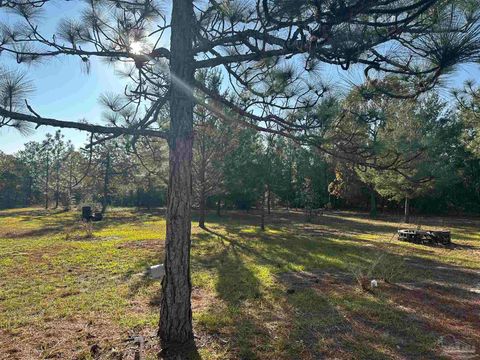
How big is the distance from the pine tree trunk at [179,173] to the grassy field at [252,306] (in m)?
0.46

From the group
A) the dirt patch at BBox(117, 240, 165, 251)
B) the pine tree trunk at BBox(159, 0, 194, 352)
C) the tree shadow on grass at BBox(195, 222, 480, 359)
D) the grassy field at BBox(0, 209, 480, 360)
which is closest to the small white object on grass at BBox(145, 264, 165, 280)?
the pine tree trunk at BBox(159, 0, 194, 352)

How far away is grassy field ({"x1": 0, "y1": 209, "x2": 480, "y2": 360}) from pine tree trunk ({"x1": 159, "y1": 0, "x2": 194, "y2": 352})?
464 millimetres

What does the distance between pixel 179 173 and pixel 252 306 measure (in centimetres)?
221

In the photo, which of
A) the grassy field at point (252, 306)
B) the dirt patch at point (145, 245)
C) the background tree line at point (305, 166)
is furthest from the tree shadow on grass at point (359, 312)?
the dirt patch at point (145, 245)

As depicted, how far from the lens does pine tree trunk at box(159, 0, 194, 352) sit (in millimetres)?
2777

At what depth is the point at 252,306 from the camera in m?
4.05

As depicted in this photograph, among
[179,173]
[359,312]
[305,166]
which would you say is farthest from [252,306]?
[305,166]

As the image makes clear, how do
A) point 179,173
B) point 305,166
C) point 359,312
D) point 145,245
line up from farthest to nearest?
point 305,166, point 145,245, point 359,312, point 179,173

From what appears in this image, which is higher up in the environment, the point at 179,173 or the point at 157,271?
the point at 179,173

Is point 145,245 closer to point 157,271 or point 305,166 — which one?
point 157,271

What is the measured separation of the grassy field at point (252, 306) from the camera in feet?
9.61

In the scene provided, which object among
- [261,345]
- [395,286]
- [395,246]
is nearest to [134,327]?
[261,345]

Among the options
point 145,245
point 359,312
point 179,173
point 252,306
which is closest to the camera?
point 179,173

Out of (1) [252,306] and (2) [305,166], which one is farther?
Result: (2) [305,166]
